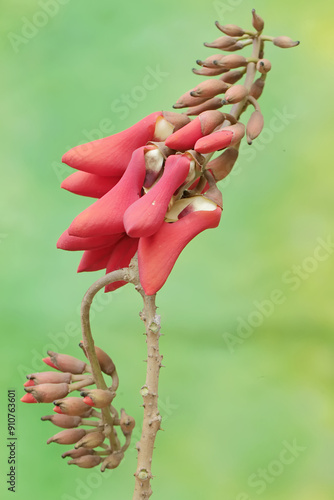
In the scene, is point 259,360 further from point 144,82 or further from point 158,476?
point 144,82

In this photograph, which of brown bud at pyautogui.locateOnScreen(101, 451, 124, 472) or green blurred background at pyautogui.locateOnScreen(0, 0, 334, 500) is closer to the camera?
brown bud at pyautogui.locateOnScreen(101, 451, 124, 472)

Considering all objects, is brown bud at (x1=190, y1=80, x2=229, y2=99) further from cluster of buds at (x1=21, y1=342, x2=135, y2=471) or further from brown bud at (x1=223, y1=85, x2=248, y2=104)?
cluster of buds at (x1=21, y1=342, x2=135, y2=471)

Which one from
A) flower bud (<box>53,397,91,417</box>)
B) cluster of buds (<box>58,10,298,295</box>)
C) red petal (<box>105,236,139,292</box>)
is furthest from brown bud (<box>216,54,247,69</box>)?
flower bud (<box>53,397,91,417</box>)

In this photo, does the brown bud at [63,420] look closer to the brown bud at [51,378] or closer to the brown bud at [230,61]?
the brown bud at [51,378]

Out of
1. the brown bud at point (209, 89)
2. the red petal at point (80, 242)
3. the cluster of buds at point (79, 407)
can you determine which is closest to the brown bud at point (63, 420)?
the cluster of buds at point (79, 407)

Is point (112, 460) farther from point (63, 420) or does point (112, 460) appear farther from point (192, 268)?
point (192, 268)

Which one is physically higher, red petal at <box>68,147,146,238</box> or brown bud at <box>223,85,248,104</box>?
brown bud at <box>223,85,248,104</box>
